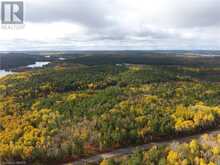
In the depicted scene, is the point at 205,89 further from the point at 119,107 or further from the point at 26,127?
the point at 26,127

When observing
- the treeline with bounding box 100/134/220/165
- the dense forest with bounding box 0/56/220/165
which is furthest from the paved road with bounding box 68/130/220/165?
the treeline with bounding box 100/134/220/165

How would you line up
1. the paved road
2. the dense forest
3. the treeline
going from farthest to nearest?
the dense forest
the paved road
the treeline

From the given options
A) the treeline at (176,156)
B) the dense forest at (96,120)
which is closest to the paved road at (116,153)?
the dense forest at (96,120)

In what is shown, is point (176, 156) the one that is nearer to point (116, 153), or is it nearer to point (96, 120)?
point (116, 153)

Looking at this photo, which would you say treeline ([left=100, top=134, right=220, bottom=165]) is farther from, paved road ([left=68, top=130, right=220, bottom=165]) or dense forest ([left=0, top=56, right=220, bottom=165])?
paved road ([left=68, top=130, right=220, bottom=165])

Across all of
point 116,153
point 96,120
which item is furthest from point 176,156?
point 96,120

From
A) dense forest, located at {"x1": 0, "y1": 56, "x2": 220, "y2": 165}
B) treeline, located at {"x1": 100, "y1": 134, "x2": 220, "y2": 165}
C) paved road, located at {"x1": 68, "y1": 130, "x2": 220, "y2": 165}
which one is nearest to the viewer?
treeline, located at {"x1": 100, "y1": 134, "x2": 220, "y2": 165}

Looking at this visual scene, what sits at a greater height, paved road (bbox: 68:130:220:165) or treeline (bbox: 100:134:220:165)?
treeline (bbox: 100:134:220:165)

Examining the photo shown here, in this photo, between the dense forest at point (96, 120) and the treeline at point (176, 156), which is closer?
the treeline at point (176, 156)

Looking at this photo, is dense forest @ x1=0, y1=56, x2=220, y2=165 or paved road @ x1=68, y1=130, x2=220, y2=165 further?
dense forest @ x1=0, y1=56, x2=220, y2=165

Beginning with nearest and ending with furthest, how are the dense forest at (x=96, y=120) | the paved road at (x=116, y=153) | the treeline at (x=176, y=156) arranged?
the treeline at (x=176, y=156) < the paved road at (x=116, y=153) < the dense forest at (x=96, y=120)

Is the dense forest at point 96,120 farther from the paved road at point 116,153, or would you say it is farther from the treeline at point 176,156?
the paved road at point 116,153
